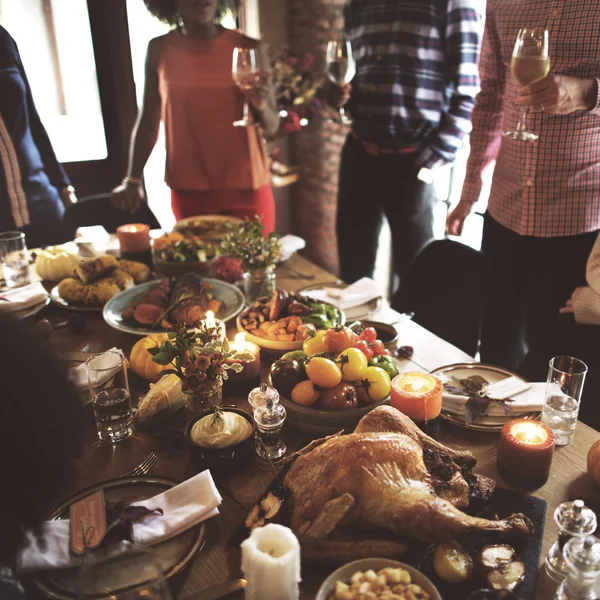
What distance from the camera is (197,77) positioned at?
7.91ft

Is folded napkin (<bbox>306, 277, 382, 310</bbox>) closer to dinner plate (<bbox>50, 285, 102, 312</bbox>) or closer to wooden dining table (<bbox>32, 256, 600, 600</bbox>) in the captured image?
wooden dining table (<bbox>32, 256, 600, 600</bbox>)

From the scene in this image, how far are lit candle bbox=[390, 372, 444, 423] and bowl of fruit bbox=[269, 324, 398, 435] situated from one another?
0.14ft

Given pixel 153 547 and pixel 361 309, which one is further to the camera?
pixel 361 309

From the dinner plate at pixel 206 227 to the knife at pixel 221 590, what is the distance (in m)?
1.40

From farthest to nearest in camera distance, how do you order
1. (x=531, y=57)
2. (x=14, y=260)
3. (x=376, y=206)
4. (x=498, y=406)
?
(x=376, y=206) < (x=14, y=260) < (x=531, y=57) < (x=498, y=406)

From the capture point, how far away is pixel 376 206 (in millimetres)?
2863

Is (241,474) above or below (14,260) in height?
below

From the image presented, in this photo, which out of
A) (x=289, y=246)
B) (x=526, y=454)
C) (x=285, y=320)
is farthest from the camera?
(x=289, y=246)

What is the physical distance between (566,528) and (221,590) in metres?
0.49

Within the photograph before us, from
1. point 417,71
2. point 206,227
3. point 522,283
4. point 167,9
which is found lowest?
point 522,283

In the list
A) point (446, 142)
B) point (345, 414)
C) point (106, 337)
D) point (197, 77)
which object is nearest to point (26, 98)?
point (197, 77)

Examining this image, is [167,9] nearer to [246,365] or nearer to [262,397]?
[246,365]

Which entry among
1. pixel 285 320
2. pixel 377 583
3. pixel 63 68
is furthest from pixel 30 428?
pixel 63 68

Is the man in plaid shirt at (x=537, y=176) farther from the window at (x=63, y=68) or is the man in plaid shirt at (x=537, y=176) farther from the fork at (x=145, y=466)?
the window at (x=63, y=68)
